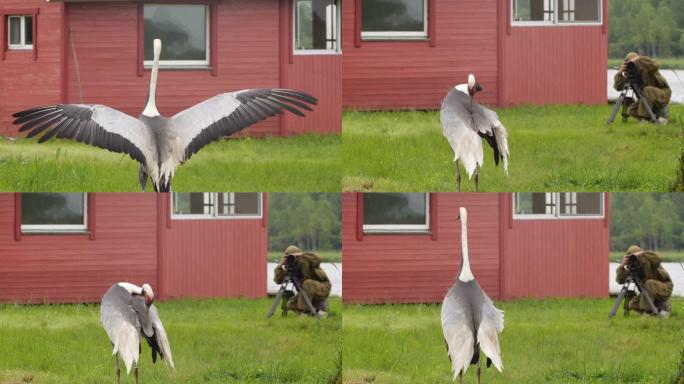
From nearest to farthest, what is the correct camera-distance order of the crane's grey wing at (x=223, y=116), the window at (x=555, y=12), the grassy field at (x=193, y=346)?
the crane's grey wing at (x=223, y=116) → the grassy field at (x=193, y=346) → the window at (x=555, y=12)

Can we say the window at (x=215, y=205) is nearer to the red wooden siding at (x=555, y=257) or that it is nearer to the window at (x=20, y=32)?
the red wooden siding at (x=555, y=257)

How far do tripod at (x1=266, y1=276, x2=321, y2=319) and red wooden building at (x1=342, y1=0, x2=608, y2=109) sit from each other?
1.33 metres

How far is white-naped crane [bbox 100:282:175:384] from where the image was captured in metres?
8.55

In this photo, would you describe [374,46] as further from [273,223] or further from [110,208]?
[110,208]

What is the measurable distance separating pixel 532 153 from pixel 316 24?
11.0 ft

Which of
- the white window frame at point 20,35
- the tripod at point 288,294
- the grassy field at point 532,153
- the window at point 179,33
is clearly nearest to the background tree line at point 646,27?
the grassy field at point 532,153

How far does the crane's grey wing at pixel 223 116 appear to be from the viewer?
8.63 meters

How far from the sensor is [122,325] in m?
8.61

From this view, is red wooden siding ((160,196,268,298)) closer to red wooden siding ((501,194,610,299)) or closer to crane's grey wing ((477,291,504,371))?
red wooden siding ((501,194,610,299))

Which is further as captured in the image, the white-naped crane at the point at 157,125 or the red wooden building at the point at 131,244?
the red wooden building at the point at 131,244

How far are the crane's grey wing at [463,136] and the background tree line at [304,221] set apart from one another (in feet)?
6.48

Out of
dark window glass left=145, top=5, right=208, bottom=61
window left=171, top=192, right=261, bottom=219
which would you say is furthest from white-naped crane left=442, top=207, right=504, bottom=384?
dark window glass left=145, top=5, right=208, bottom=61

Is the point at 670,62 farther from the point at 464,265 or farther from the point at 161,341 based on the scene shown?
the point at 161,341

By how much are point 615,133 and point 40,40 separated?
5.31 m
